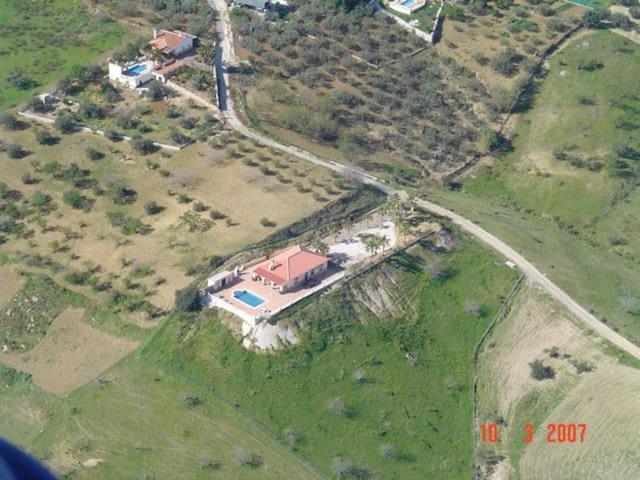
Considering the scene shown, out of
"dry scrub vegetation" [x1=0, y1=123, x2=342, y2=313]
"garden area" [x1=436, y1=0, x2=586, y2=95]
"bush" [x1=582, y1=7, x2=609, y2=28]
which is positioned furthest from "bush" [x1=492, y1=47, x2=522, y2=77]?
"dry scrub vegetation" [x1=0, y1=123, x2=342, y2=313]

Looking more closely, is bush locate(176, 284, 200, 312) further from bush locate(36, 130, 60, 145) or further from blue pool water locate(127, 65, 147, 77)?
blue pool water locate(127, 65, 147, 77)

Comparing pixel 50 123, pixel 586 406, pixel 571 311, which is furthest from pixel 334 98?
pixel 586 406

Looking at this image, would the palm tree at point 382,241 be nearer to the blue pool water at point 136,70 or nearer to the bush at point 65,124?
the bush at point 65,124

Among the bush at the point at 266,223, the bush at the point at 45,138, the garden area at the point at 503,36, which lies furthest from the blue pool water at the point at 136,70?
the garden area at the point at 503,36

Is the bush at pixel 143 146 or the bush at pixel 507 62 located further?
the bush at pixel 507 62

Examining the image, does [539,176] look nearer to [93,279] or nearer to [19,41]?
[93,279]

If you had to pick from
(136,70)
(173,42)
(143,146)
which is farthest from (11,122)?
(173,42)
